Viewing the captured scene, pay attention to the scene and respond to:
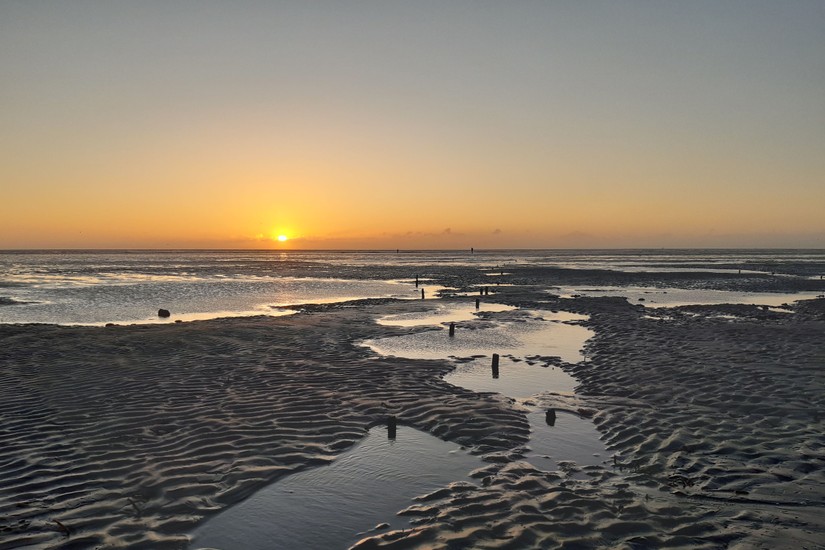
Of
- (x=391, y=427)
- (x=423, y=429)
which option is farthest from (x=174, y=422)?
(x=423, y=429)

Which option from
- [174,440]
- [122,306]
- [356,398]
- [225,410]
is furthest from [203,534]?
[122,306]

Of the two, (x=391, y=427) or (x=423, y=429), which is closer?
(x=391, y=427)

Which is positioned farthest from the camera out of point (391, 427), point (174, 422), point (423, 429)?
point (423, 429)

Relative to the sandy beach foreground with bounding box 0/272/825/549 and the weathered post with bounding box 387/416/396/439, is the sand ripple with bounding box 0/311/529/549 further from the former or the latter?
the weathered post with bounding box 387/416/396/439

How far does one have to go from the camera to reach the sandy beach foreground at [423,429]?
728 centimetres

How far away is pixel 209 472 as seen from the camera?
9016 millimetres

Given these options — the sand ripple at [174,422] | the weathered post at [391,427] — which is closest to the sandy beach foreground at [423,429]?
the sand ripple at [174,422]

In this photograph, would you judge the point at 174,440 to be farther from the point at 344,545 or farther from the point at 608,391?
the point at 608,391

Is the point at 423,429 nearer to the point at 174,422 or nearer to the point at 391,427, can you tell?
the point at 391,427

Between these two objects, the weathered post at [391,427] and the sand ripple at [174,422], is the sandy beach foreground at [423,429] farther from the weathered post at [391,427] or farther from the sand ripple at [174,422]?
the weathered post at [391,427]

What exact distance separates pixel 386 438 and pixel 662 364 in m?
10.9

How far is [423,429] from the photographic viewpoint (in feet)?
38.0

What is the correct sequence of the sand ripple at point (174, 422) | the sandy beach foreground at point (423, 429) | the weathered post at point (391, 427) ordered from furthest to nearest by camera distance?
the weathered post at point (391, 427) → the sand ripple at point (174, 422) → the sandy beach foreground at point (423, 429)

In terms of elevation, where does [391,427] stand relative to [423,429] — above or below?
above
